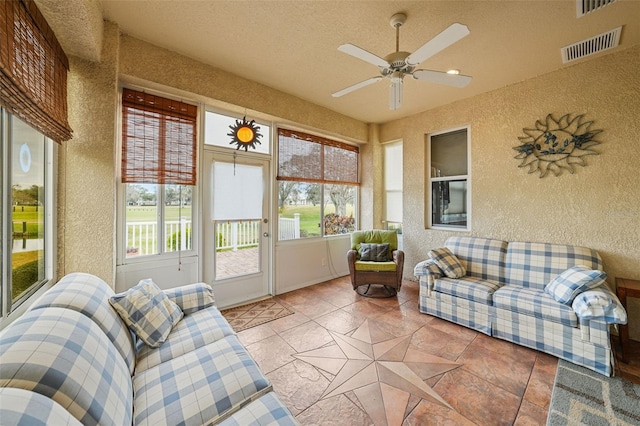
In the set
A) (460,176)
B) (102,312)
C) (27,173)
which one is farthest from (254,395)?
(460,176)

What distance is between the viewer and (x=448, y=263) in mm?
3133

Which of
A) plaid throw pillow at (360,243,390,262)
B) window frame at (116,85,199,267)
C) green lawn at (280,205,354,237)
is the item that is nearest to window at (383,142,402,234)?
plaid throw pillow at (360,243,390,262)

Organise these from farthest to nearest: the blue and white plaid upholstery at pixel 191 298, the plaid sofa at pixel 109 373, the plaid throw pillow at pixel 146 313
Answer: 1. the blue and white plaid upholstery at pixel 191 298
2. the plaid throw pillow at pixel 146 313
3. the plaid sofa at pixel 109 373

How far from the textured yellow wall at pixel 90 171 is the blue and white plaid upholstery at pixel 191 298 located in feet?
2.43

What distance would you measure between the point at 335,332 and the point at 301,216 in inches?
78.4

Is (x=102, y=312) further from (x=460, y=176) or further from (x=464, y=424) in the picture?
(x=460, y=176)

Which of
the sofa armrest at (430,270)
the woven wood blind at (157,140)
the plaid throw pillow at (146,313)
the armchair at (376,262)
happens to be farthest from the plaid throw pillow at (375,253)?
the plaid throw pillow at (146,313)

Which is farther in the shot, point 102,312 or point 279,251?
point 279,251

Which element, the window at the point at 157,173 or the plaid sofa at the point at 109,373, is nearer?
the plaid sofa at the point at 109,373

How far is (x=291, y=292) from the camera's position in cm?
393

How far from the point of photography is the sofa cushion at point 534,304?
7.27ft

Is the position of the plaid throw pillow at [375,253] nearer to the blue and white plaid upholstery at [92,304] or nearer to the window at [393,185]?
the window at [393,185]

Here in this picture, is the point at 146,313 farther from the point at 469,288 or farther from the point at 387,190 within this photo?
the point at 387,190

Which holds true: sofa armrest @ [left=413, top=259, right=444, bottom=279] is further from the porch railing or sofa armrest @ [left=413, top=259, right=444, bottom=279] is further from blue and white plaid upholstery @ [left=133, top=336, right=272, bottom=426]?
blue and white plaid upholstery @ [left=133, top=336, right=272, bottom=426]
